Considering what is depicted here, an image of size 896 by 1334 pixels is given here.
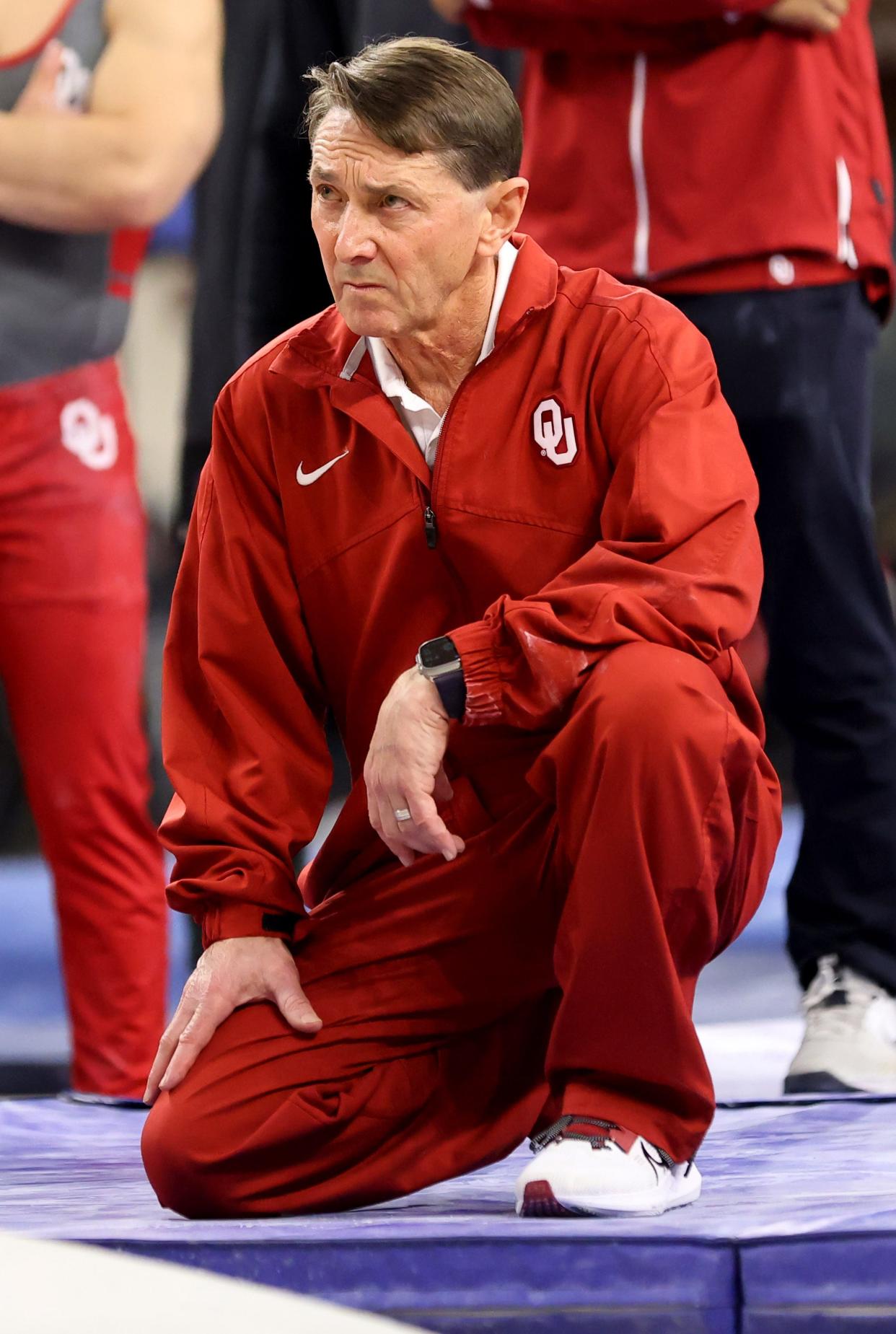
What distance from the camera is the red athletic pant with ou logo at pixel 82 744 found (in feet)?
9.34

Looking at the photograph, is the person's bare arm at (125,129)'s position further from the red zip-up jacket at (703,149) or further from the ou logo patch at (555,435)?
the ou logo patch at (555,435)

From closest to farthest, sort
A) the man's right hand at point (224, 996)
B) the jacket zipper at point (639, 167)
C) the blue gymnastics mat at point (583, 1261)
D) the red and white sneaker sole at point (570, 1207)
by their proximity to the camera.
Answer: the blue gymnastics mat at point (583, 1261)
the red and white sneaker sole at point (570, 1207)
the man's right hand at point (224, 996)
the jacket zipper at point (639, 167)

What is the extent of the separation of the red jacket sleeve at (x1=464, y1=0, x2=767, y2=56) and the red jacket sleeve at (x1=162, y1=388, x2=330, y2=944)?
741mm

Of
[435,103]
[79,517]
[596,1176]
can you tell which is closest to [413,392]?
[435,103]

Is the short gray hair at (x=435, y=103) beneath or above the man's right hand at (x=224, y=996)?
above

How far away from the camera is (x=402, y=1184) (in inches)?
71.3

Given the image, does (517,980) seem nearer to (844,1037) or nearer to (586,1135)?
(586,1135)

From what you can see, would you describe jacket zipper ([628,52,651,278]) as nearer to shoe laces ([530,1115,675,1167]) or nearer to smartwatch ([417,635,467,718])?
smartwatch ([417,635,467,718])

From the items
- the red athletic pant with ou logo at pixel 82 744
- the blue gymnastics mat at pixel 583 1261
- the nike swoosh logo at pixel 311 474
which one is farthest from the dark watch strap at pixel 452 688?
the red athletic pant with ou logo at pixel 82 744

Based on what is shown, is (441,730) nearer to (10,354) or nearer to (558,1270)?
(558,1270)

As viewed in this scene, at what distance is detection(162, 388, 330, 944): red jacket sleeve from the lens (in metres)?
1.83

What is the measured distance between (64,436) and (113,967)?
802 mm

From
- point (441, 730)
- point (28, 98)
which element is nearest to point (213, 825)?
point (441, 730)

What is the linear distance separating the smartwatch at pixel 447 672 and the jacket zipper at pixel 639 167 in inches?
34.0
